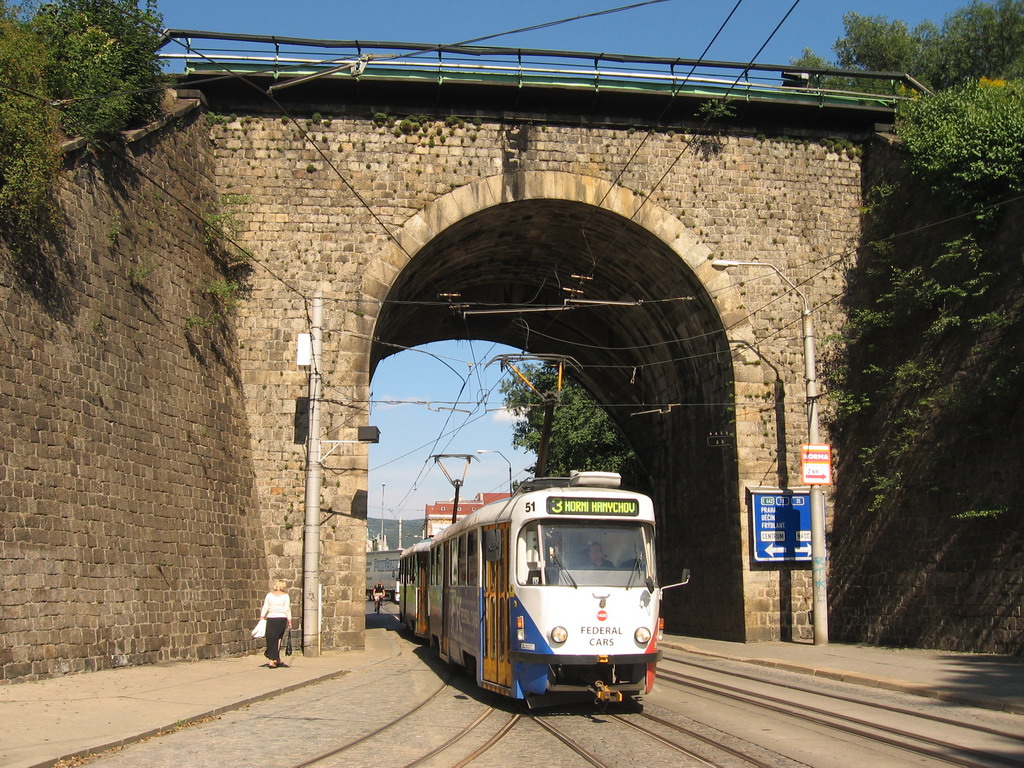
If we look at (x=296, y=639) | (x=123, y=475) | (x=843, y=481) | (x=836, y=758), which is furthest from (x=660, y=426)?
(x=836, y=758)

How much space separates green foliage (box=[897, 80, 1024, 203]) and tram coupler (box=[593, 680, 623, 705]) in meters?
12.8

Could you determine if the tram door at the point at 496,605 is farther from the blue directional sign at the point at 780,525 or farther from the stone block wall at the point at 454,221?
the blue directional sign at the point at 780,525

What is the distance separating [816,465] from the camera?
19.0 m

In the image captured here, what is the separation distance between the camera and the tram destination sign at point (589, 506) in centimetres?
1123

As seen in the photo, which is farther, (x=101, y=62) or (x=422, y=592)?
(x=422, y=592)

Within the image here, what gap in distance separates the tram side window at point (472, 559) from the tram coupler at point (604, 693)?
312 centimetres

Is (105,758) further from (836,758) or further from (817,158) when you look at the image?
(817,158)

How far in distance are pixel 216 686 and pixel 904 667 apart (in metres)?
9.76

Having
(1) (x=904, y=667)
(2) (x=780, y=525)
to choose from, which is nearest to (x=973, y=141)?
(2) (x=780, y=525)

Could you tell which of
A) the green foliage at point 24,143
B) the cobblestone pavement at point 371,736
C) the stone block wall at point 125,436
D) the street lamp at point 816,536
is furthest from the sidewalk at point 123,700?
the street lamp at point 816,536

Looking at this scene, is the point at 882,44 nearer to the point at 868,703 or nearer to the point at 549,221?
the point at 549,221

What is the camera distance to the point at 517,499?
11.7 m

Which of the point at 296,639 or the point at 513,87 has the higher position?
the point at 513,87

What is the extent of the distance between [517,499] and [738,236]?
12.5 metres
